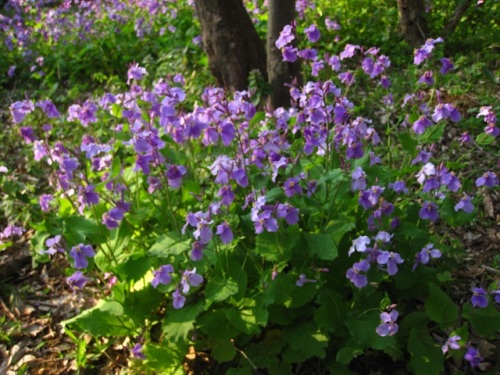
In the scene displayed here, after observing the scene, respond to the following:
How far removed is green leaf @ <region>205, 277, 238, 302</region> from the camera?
Answer: 203cm

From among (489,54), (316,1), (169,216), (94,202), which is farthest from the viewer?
(316,1)

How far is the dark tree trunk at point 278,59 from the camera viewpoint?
377 cm

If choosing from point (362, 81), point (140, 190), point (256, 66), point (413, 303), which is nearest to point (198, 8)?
point (256, 66)

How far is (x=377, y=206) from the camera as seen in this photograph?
7.35ft

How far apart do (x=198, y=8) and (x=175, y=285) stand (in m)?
2.53

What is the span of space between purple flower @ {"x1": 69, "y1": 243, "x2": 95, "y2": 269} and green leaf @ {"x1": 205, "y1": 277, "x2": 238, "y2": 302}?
0.51 m

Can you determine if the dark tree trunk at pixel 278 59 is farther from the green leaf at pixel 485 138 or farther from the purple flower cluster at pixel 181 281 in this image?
the purple flower cluster at pixel 181 281

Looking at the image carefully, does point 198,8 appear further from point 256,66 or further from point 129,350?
point 129,350

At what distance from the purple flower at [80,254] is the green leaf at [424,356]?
1359 mm

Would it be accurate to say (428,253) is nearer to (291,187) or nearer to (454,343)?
(454,343)

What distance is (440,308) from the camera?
209 centimetres

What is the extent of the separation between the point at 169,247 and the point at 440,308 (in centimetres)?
115

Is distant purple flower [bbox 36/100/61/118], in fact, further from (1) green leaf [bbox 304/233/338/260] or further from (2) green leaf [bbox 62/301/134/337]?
(1) green leaf [bbox 304/233/338/260]

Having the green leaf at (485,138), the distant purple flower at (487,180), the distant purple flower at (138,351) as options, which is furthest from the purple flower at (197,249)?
the green leaf at (485,138)
